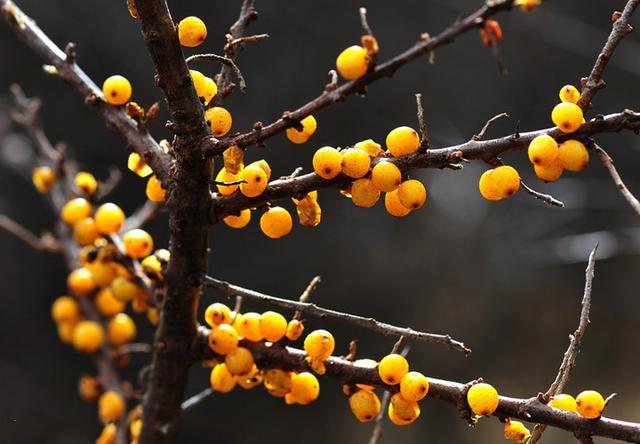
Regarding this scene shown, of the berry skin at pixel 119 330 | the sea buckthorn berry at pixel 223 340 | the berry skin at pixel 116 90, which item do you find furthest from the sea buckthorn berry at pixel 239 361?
the berry skin at pixel 119 330

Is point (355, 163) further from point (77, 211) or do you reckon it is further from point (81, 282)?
point (81, 282)

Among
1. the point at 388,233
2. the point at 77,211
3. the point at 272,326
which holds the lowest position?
the point at 272,326

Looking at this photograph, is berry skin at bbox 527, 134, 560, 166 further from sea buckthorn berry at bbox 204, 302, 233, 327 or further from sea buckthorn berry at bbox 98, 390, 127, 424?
sea buckthorn berry at bbox 98, 390, 127, 424

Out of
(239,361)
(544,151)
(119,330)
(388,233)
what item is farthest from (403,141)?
(388,233)

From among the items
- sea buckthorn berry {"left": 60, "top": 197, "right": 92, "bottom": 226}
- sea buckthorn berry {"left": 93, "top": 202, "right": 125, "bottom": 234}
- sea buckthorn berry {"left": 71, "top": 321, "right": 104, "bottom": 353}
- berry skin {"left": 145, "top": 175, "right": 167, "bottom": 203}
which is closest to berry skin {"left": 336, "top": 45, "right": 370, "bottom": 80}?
berry skin {"left": 145, "top": 175, "right": 167, "bottom": 203}

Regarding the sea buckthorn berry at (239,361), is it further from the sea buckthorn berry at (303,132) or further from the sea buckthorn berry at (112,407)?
the sea buckthorn berry at (112,407)

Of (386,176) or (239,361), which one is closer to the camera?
(386,176)

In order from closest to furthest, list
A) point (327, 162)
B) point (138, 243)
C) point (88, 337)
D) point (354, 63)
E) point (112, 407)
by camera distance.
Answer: point (354, 63) < point (327, 162) < point (138, 243) < point (112, 407) < point (88, 337)

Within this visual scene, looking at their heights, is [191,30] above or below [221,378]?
above
